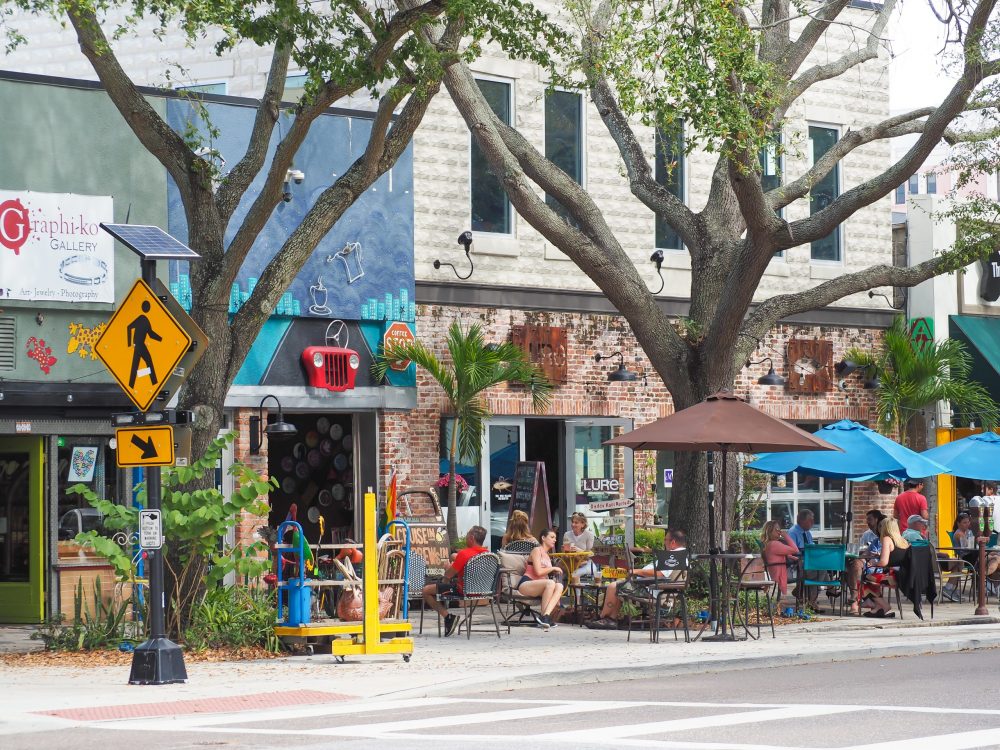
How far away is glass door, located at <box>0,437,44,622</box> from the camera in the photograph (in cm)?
1873

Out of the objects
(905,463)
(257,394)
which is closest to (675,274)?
(905,463)

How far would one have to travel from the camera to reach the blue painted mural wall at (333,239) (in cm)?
2028

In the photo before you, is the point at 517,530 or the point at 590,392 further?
the point at 590,392

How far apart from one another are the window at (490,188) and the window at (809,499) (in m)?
Result: 6.84

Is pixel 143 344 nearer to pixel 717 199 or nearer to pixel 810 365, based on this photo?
pixel 717 199

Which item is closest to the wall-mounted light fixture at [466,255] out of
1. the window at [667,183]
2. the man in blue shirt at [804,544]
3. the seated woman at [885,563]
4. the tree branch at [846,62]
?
the window at [667,183]

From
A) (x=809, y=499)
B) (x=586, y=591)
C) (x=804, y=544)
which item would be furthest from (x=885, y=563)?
(x=809, y=499)

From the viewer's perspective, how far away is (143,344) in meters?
12.5

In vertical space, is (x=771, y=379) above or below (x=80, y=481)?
above

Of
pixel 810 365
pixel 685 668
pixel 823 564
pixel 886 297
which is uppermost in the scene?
pixel 886 297

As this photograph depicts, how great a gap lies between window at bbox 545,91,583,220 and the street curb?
1010cm

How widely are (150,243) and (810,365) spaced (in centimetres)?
1535

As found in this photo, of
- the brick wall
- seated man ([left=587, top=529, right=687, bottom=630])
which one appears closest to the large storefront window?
the brick wall

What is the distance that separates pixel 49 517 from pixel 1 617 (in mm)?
1371
